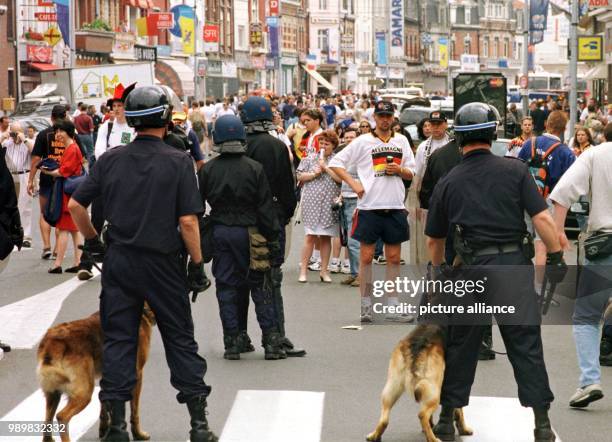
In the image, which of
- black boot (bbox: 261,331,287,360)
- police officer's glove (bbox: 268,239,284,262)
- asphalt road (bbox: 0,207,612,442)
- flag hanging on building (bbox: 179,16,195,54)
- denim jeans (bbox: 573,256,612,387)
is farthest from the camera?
flag hanging on building (bbox: 179,16,195,54)

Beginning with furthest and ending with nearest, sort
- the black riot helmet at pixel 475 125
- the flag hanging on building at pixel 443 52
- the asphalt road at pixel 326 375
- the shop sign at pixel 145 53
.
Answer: the flag hanging on building at pixel 443 52 → the shop sign at pixel 145 53 → the asphalt road at pixel 326 375 → the black riot helmet at pixel 475 125

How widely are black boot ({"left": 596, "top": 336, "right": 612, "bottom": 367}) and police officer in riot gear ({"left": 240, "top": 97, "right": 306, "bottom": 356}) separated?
2292mm

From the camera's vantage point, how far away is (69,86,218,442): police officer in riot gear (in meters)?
6.97

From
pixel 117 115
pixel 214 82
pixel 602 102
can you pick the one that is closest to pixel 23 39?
pixel 602 102

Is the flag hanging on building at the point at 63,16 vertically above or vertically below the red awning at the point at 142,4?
below

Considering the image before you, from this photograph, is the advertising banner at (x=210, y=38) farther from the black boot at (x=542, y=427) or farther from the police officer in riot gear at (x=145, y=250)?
the black boot at (x=542, y=427)

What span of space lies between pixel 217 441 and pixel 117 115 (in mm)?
7358

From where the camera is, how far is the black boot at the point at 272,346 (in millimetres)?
10203

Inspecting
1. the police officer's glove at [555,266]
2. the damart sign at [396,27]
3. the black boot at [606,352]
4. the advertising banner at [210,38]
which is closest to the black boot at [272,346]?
the black boot at [606,352]

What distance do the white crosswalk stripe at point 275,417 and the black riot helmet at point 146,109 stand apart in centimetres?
186

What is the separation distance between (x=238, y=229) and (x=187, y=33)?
64.6 metres

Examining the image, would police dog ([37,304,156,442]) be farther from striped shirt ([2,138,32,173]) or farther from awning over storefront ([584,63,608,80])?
awning over storefront ([584,63,608,80])

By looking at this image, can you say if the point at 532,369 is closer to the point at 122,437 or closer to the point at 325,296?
the point at 122,437

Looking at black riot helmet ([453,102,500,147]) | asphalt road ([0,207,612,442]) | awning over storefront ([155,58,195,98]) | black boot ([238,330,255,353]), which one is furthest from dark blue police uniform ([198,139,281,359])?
awning over storefront ([155,58,195,98])
